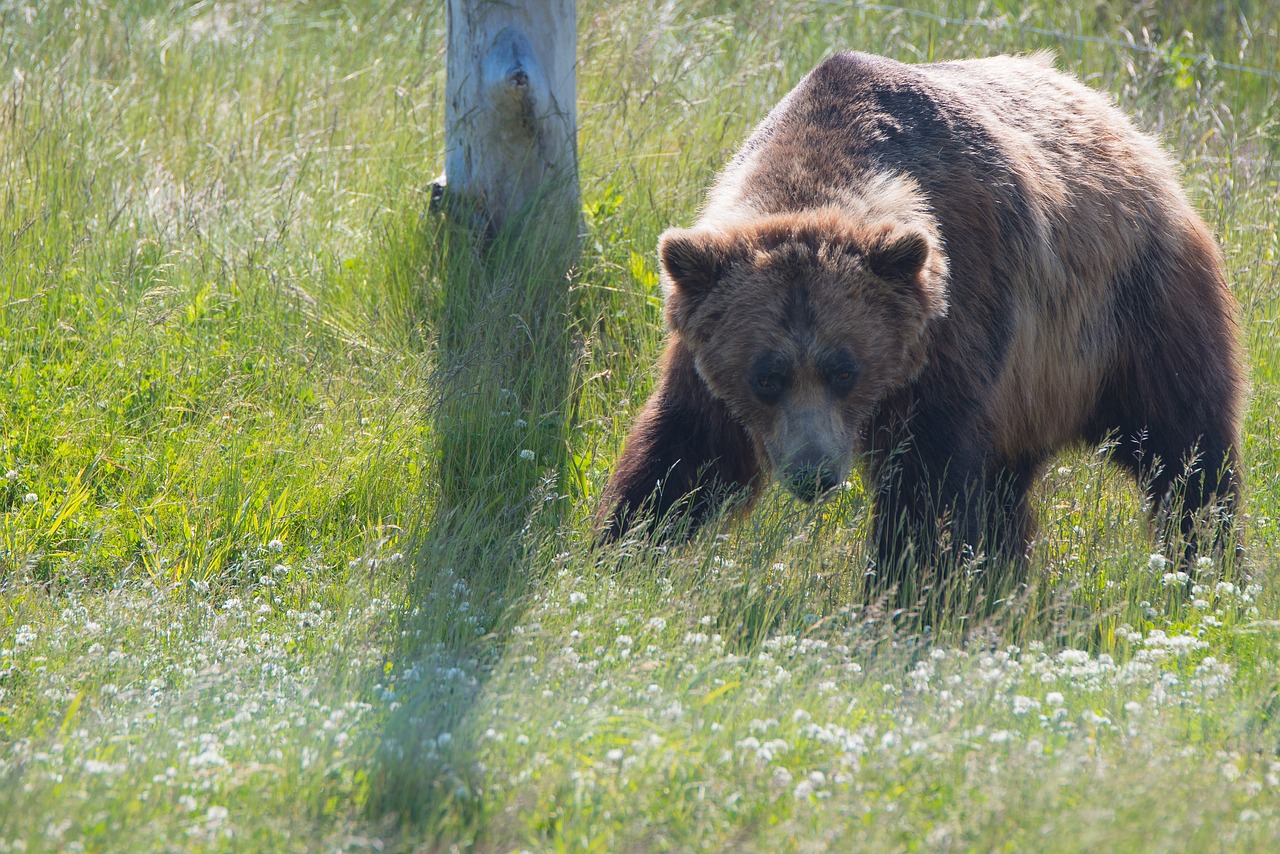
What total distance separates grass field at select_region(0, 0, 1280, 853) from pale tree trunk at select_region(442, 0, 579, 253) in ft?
0.91

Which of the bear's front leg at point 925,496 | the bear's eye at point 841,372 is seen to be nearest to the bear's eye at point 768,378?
the bear's eye at point 841,372

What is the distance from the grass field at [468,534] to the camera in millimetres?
2781

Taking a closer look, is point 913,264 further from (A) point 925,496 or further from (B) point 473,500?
(B) point 473,500

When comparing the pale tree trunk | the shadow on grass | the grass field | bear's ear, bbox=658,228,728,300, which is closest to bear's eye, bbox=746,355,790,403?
bear's ear, bbox=658,228,728,300

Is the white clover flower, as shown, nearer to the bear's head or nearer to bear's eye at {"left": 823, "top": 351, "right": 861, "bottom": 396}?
the bear's head

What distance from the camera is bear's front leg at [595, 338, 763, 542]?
4.56m

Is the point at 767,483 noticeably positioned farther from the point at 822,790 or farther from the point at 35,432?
the point at 35,432

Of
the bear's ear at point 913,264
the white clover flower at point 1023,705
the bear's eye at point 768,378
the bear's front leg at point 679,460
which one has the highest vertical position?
the bear's ear at point 913,264

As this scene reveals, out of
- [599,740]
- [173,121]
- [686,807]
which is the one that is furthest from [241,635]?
[173,121]

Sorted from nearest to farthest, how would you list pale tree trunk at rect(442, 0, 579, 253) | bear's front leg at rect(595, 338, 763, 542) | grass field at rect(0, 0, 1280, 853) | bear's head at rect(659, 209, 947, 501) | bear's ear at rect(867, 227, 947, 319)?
grass field at rect(0, 0, 1280, 853) → bear's ear at rect(867, 227, 947, 319) → bear's head at rect(659, 209, 947, 501) → bear's front leg at rect(595, 338, 763, 542) → pale tree trunk at rect(442, 0, 579, 253)

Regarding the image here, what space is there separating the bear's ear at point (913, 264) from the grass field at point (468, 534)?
896 millimetres

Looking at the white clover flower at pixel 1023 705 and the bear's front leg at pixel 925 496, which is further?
the bear's front leg at pixel 925 496

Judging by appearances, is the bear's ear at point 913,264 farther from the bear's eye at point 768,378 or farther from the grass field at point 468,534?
the grass field at point 468,534

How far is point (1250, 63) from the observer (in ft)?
29.3
